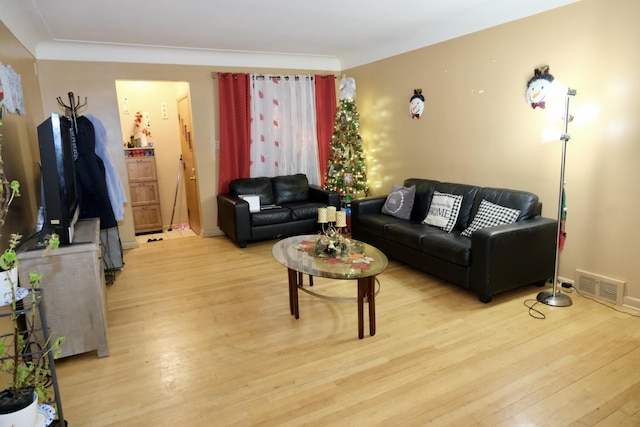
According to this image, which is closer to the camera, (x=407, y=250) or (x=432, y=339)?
(x=432, y=339)

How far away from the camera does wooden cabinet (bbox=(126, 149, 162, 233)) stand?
5.96 meters

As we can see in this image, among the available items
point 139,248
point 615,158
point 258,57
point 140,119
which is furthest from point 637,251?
point 140,119

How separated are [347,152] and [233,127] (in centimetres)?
169

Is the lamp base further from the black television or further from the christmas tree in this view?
the black television

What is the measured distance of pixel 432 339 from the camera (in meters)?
2.76

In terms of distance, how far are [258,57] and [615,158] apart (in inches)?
176

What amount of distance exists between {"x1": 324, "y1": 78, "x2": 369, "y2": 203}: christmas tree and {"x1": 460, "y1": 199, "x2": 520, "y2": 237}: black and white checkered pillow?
88.3 inches

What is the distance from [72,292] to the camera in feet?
8.13

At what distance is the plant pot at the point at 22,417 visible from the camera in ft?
4.41

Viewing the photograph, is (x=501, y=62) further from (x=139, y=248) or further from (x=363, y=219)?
(x=139, y=248)

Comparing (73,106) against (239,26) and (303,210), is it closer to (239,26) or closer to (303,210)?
(239,26)

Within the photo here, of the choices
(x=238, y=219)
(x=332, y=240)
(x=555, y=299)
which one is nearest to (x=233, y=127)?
(x=238, y=219)

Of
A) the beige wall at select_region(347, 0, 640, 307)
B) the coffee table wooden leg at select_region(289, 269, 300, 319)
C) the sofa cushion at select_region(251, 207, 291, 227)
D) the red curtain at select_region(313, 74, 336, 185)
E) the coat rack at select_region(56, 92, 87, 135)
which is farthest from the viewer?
the red curtain at select_region(313, 74, 336, 185)

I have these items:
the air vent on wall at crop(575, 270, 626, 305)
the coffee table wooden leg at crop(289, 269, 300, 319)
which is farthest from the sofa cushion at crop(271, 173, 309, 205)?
the air vent on wall at crop(575, 270, 626, 305)
